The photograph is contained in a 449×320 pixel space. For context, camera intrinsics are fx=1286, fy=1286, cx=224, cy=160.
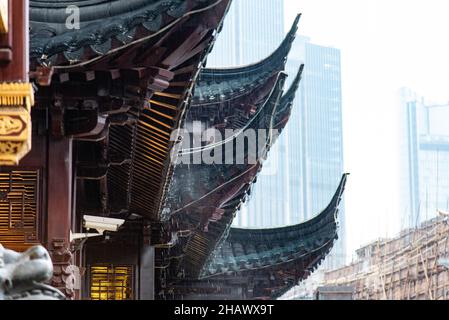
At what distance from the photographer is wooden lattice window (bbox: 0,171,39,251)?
499 inches

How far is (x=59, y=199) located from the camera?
41.6 feet

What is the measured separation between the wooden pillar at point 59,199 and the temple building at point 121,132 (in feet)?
0.04

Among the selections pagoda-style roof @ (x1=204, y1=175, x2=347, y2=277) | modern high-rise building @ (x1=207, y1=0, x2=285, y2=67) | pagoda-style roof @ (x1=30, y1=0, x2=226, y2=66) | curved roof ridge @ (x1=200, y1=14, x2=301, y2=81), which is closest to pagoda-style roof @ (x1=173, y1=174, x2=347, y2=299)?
pagoda-style roof @ (x1=204, y1=175, x2=347, y2=277)

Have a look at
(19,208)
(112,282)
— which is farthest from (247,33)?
(19,208)

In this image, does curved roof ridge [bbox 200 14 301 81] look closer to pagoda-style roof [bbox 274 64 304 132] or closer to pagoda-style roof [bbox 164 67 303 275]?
pagoda-style roof [bbox 164 67 303 275]

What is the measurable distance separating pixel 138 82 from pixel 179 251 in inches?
449

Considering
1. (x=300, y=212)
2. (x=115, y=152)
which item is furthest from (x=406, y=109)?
(x=115, y=152)

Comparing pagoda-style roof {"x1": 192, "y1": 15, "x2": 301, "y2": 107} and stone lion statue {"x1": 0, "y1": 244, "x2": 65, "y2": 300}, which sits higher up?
pagoda-style roof {"x1": 192, "y1": 15, "x2": 301, "y2": 107}

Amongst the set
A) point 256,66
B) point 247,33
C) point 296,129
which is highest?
point 247,33

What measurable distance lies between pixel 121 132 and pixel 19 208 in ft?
6.33

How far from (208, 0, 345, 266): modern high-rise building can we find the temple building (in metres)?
48.5

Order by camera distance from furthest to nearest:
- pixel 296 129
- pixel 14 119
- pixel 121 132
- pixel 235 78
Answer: pixel 296 129
pixel 235 78
pixel 121 132
pixel 14 119

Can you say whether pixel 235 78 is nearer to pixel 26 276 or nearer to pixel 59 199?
pixel 59 199

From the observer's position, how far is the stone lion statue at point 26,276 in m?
5.11
